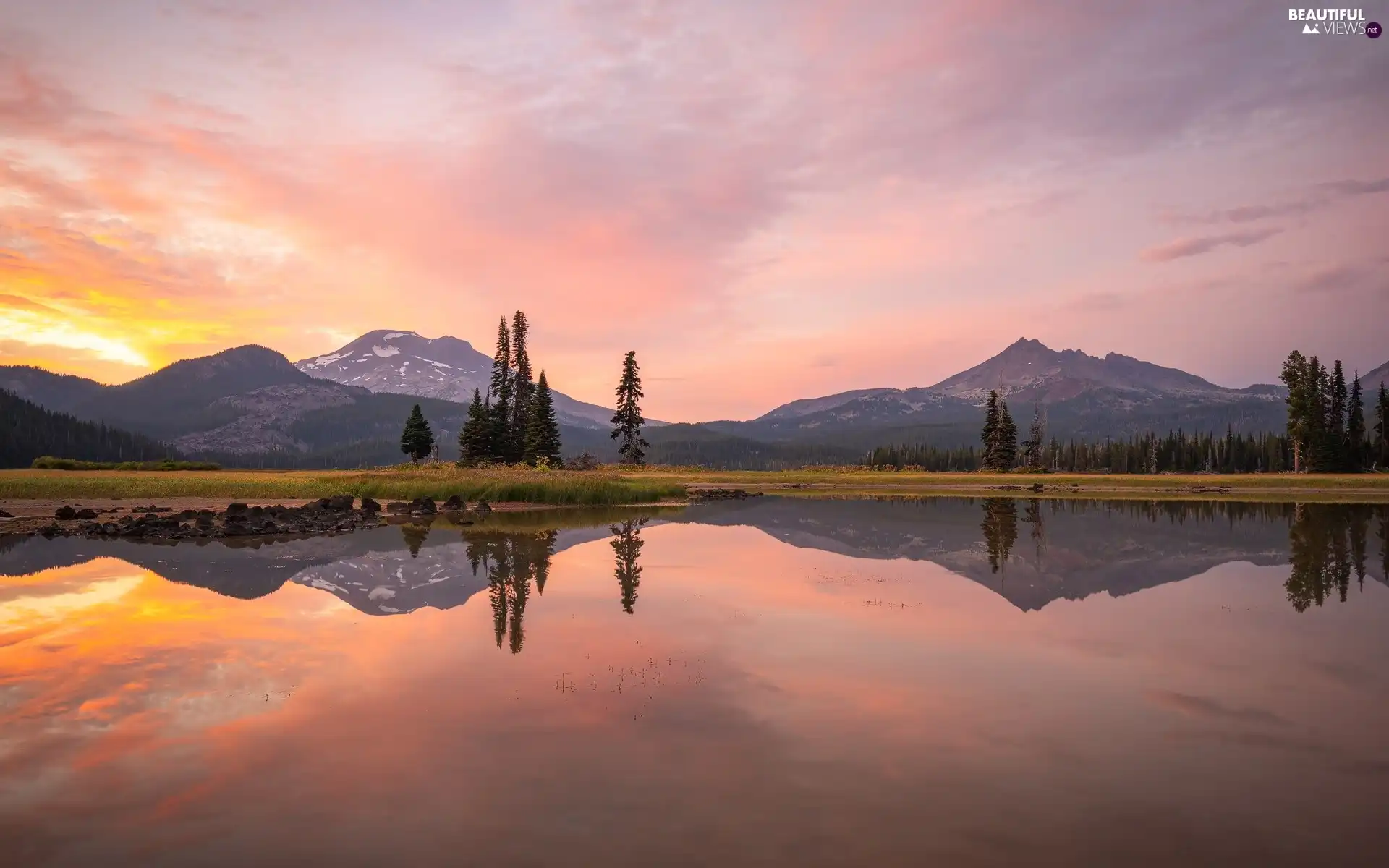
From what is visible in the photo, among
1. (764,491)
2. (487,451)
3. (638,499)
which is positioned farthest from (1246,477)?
(487,451)

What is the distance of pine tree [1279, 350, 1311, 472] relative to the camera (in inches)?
4178

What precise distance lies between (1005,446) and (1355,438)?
54.5 m

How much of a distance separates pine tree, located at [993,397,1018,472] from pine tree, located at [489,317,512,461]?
7688cm

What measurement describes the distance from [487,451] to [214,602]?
72971 mm

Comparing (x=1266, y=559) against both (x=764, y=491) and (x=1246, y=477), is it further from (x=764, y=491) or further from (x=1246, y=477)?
(x=1246, y=477)

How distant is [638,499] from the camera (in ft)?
205

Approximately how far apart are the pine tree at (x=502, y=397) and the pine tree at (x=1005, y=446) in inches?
3027

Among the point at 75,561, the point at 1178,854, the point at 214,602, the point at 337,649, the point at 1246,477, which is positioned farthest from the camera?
the point at 1246,477

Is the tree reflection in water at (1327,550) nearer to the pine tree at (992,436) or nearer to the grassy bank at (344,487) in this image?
the grassy bank at (344,487)

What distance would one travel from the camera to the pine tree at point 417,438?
323 ft

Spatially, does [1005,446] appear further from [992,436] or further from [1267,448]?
[1267,448]

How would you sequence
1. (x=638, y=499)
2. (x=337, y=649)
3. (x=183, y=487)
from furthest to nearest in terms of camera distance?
(x=638, y=499)
(x=183, y=487)
(x=337, y=649)

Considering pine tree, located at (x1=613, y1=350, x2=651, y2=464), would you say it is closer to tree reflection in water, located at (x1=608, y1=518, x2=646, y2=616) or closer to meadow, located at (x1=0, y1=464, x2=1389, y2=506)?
meadow, located at (x1=0, y1=464, x2=1389, y2=506)

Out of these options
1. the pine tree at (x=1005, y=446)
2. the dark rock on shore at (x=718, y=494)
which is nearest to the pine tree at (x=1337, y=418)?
the pine tree at (x=1005, y=446)
